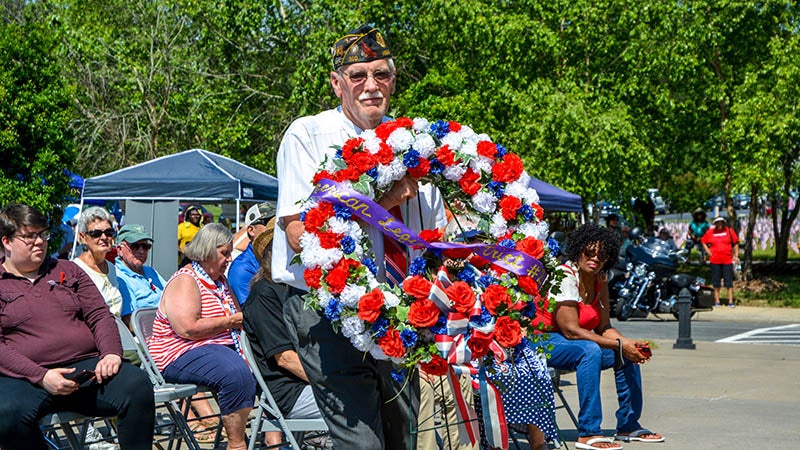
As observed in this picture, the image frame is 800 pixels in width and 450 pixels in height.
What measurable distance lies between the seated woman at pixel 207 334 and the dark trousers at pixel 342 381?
2.70 metres

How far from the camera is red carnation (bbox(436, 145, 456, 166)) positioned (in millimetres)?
4027

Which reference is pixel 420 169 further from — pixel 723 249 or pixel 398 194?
pixel 723 249

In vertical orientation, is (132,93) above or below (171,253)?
above

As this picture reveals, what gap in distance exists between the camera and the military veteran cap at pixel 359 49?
406 cm

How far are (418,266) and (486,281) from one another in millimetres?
263

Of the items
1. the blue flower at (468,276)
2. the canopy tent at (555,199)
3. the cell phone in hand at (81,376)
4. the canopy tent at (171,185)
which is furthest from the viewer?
the canopy tent at (555,199)

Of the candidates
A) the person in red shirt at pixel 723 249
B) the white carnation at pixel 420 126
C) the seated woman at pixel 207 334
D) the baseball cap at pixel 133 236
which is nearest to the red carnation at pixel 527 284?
the white carnation at pixel 420 126

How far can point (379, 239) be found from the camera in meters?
4.03

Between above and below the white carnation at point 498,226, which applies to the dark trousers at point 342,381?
below

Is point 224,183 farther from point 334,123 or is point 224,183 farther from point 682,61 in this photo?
point 682,61

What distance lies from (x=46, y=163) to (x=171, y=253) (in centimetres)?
275

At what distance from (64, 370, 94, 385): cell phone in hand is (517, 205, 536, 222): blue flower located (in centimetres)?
265

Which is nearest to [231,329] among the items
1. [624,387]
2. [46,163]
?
[624,387]

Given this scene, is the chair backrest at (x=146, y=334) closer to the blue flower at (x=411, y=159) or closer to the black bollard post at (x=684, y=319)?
the blue flower at (x=411, y=159)
